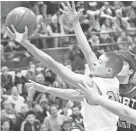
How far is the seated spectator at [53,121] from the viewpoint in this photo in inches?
362

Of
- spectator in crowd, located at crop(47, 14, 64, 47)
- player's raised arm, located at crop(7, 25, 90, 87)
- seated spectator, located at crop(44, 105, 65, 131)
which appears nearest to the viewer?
player's raised arm, located at crop(7, 25, 90, 87)

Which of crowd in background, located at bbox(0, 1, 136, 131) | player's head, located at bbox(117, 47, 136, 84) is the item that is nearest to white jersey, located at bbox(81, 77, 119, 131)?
player's head, located at bbox(117, 47, 136, 84)

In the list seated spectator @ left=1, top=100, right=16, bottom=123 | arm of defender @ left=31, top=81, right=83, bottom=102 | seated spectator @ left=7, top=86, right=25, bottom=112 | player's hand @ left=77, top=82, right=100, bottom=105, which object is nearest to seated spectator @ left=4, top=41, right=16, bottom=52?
seated spectator @ left=7, top=86, right=25, bottom=112

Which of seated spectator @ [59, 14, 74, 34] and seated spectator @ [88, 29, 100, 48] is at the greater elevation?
seated spectator @ [59, 14, 74, 34]

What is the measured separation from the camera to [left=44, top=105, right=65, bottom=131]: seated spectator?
30.1 ft

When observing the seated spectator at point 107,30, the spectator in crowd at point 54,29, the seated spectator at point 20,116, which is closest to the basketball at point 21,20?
the seated spectator at point 20,116

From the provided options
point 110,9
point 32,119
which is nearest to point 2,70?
point 32,119

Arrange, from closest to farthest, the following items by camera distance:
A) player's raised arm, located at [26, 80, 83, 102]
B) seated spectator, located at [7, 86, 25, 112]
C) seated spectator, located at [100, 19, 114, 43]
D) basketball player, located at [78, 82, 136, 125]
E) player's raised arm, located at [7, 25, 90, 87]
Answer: basketball player, located at [78, 82, 136, 125]
player's raised arm, located at [7, 25, 90, 87]
player's raised arm, located at [26, 80, 83, 102]
seated spectator, located at [7, 86, 25, 112]
seated spectator, located at [100, 19, 114, 43]

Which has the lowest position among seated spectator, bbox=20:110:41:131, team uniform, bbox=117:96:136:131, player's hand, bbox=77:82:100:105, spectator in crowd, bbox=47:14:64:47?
seated spectator, bbox=20:110:41:131

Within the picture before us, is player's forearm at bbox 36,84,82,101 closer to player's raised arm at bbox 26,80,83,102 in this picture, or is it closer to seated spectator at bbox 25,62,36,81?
player's raised arm at bbox 26,80,83,102

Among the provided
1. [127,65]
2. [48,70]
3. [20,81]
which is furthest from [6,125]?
[127,65]

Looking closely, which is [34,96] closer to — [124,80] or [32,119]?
[32,119]

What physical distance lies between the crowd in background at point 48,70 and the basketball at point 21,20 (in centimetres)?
357

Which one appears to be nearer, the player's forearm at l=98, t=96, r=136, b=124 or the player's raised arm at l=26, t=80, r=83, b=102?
the player's forearm at l=98, t=96, r=136, b=124
